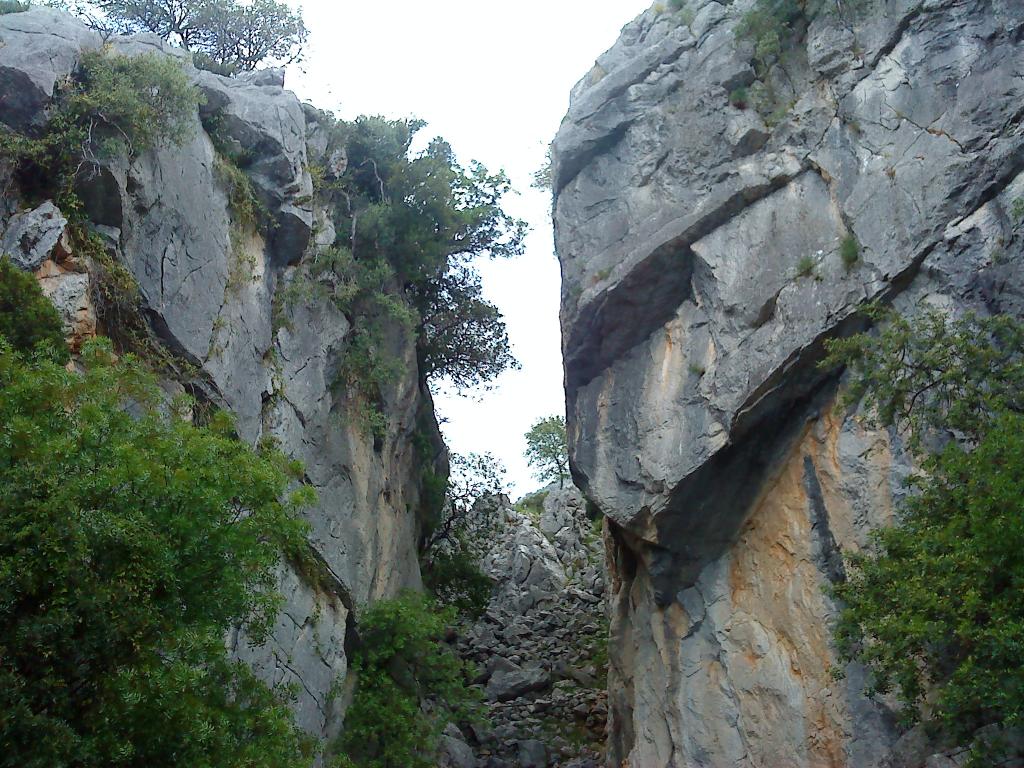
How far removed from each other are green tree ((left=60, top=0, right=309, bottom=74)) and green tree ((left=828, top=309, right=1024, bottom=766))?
18208 mm

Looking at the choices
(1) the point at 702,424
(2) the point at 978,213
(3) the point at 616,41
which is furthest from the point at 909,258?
(3) the point at 616,41

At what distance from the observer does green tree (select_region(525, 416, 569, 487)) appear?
4434 cm

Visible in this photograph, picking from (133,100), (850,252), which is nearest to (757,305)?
(850,252)

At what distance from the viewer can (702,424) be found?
1814 centimetres

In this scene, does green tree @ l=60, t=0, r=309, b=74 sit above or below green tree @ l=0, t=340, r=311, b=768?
above

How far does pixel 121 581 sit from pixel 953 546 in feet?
30.1

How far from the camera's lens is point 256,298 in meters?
19.8

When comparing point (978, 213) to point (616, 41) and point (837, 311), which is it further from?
point (616, 41)

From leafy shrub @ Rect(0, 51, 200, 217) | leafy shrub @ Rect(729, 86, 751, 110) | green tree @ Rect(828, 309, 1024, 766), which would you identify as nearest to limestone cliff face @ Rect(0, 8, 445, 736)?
leafy shrub @ Rect(0, 51, 200, 217)

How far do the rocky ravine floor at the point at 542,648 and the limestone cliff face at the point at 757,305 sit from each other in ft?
10.7

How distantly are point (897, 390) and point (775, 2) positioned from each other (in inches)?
407

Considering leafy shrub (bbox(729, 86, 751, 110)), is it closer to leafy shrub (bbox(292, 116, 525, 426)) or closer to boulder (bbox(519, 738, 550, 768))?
leafy shrub (bbox(292, 116, 525, 426))

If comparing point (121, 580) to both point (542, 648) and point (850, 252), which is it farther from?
point (542, 648)

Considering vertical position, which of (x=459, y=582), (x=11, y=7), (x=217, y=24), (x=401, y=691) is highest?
(x=217, y=24)
